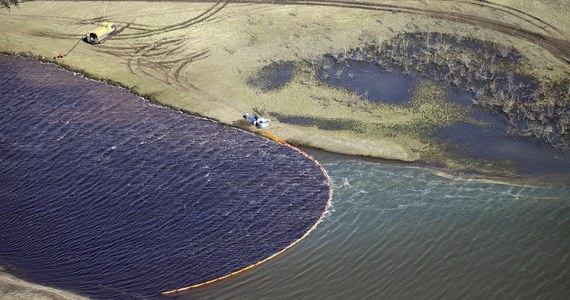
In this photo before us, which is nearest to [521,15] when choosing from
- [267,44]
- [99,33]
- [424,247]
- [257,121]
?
[267,44]

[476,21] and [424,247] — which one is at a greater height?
[476,21]

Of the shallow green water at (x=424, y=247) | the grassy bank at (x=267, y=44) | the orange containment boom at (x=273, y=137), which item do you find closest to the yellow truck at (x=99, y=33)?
the grassy bank at (x=267, y=44)

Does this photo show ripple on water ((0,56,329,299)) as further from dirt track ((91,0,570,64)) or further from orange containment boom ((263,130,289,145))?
dirt track ((91,0,570,64))

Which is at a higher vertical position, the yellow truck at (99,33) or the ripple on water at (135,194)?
the yellow truck at (99,33)

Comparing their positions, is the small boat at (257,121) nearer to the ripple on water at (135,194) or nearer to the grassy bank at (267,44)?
the grassy bank at (267,44)

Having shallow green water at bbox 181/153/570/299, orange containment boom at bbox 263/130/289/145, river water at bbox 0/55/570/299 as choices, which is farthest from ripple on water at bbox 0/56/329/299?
shallow green water at bbox 181/153/570/299

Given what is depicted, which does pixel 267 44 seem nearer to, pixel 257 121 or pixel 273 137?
pixel 257 121
